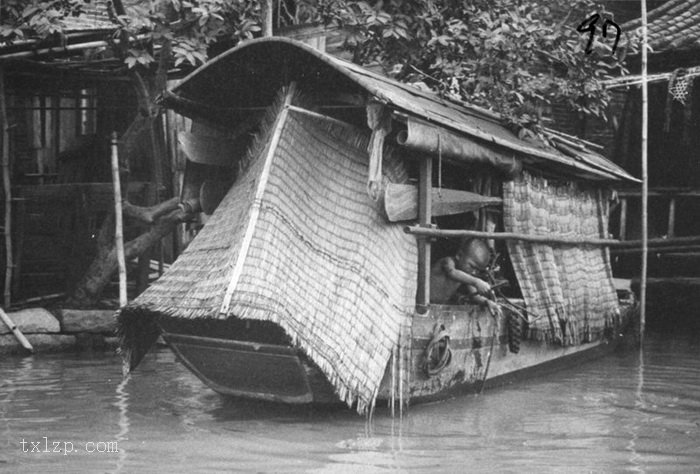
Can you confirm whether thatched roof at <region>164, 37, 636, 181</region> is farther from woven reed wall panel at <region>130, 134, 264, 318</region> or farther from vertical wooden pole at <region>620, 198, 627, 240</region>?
vertical wooden pole at <region>620, 198, 627, 240</region>

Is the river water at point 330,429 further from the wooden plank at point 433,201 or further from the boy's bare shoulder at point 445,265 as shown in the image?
the wooden plank at point 433,201

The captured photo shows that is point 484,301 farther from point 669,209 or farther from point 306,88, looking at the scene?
point 669,209

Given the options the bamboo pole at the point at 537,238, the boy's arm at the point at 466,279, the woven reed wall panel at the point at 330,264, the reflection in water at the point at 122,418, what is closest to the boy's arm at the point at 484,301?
the boy's arm at the point at 466,279

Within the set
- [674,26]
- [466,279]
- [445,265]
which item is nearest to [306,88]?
[445,265]

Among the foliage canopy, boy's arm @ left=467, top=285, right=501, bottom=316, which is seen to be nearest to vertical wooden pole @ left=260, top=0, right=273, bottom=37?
the foliage canopy

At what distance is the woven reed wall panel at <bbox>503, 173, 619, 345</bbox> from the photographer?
8.95 metres

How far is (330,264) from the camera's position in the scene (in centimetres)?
698

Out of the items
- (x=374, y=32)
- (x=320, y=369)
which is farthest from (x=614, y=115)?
(x=320, y=369)

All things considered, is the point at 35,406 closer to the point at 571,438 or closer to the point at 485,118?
the point at 571,438

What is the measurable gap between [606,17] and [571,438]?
5461 millimetres

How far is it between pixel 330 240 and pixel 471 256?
1.71 m

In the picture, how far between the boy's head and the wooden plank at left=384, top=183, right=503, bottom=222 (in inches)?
12.2

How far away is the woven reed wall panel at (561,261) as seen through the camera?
8953mm

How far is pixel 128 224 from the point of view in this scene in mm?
12438
